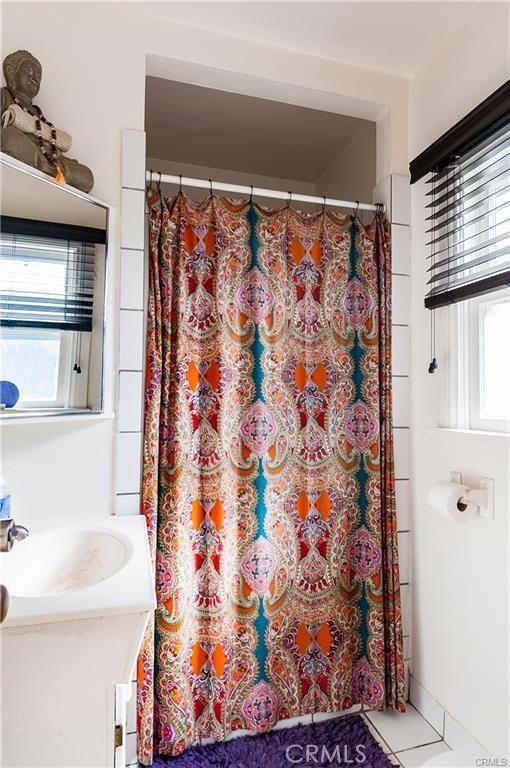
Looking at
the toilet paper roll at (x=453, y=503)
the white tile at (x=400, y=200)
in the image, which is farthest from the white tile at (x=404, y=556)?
the white tile at (x=400, y=200)

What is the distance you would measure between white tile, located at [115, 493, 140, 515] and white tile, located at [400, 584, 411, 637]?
1089mm

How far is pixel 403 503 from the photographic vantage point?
1.80 meters

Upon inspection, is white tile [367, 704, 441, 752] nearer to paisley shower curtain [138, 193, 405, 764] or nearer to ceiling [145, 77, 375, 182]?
paisley shower curtain [138, 193, 405, 764]

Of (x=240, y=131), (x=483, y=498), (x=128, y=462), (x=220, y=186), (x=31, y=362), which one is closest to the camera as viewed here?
(x=31, y=362)

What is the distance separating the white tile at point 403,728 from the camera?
159 centimetres

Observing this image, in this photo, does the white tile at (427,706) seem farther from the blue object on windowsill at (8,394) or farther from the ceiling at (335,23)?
the ceiling at (335,23)

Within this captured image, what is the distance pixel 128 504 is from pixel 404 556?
109 centimetres

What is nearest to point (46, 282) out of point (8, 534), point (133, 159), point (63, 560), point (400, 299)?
point (133, 159)

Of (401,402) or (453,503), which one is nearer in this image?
(453,503)

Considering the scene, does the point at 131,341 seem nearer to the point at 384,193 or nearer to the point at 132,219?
the point at 132,219

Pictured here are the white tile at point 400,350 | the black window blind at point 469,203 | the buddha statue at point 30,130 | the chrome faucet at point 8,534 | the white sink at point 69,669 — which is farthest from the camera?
the white tile at point 400,350

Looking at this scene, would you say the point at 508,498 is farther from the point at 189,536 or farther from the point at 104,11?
the point at 104,11

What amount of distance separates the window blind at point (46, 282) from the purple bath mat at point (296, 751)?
1.47 metres

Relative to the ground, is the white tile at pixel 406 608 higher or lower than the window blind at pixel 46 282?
lower
